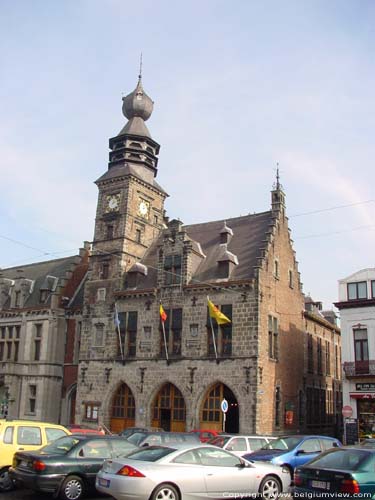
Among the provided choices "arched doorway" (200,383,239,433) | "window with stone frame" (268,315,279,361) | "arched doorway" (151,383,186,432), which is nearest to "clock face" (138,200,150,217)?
"window with stone frame" (268,315,279,361)

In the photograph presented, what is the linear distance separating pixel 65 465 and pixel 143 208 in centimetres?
2998

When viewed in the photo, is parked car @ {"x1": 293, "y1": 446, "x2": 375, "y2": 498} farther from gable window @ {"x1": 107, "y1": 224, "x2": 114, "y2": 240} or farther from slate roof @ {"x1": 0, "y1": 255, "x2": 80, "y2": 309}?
slate roof @ {"x1": 0, "y1": 255, "x2": 80, "y2": 309}

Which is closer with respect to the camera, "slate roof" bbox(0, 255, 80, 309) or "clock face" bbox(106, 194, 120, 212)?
"clock face" bbox(106, 194, 120, 212)

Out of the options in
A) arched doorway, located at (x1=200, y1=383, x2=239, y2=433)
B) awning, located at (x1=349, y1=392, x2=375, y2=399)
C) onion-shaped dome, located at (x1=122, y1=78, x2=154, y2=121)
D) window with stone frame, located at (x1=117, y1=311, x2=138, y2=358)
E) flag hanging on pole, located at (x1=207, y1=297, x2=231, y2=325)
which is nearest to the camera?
awning, located at (x1=349, y1=392, x2=375, y2=399)

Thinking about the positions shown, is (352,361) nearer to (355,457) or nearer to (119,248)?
(119,248)

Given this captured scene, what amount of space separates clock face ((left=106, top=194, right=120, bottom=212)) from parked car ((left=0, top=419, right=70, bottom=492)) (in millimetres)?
26491

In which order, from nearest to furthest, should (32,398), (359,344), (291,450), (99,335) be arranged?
1. (291,450)
2. (359,344)
3. (99,335)
4. (32,398)

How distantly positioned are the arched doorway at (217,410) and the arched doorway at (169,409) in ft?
5.24

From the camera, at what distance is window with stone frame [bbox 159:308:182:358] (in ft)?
116

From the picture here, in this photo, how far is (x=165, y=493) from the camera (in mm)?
11555

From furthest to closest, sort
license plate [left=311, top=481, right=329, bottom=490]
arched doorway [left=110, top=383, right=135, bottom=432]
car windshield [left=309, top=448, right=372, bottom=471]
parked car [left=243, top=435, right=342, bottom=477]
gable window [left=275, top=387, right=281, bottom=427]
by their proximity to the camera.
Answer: arched doorway [left=110, top=383, right=135, bottom=432], gable window [left=275, top=387, right=281, bottom=427], parked car [left=243, top=435, right=342, bottom=477], car windshield [left=309, top=448, right=372, bottom=471], license plate [left=311, top=481, right=329, bottom=490]

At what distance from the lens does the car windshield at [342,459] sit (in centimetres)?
1086

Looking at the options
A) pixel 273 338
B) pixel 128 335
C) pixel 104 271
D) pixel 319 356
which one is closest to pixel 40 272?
pixel 104 271

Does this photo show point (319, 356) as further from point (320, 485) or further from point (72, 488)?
point (320, 485)
